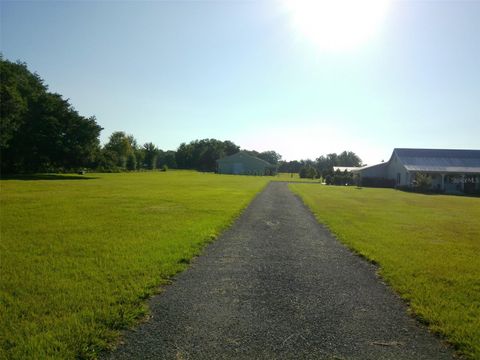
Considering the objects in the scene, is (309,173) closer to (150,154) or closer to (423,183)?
(423,183)

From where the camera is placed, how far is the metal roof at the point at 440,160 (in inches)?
1763

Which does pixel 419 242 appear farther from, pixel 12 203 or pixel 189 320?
pixel 12 203

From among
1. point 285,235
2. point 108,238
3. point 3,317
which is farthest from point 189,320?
point 285,235

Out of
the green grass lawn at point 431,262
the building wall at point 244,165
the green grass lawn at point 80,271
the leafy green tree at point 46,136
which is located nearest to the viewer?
the green grass lawn at point 80,271

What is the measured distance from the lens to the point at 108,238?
959cm

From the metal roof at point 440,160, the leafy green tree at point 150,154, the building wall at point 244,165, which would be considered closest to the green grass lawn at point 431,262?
the metal roof at point 440,160

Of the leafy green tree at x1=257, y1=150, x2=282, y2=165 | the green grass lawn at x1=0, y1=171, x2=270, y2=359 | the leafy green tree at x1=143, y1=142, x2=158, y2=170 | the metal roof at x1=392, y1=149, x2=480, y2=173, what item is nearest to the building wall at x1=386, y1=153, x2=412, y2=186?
the metal roof at x1=392, y1=149, x2=480, y2=173

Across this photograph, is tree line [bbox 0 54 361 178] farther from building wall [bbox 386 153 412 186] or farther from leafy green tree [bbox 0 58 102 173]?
building wall [bbox 386 153 412 186]

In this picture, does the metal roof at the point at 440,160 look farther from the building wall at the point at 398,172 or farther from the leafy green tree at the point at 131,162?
the leafy green tree at the point at 131,162

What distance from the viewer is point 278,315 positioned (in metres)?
4.78

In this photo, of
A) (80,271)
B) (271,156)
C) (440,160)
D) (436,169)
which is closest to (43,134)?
(80,271)

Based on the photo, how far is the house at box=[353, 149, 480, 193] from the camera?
43.7m

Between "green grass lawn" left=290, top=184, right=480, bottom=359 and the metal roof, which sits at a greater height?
the metal roof

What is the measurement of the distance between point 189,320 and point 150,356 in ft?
3.00
